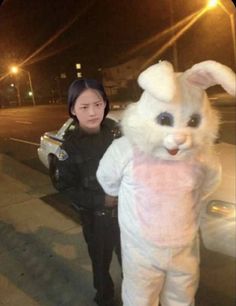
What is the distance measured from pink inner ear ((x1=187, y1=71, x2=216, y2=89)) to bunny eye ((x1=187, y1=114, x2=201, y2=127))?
0.51ft

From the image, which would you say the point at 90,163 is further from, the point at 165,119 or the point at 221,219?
the point at 221,219

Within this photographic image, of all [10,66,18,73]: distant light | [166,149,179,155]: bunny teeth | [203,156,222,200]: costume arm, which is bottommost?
[203,156,222,200]: costume arm

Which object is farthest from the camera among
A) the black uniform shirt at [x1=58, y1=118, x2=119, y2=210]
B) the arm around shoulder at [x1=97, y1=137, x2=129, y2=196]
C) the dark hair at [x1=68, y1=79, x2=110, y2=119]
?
the black uniform shirt at [x1=58, y1=118, x2=119, y2=210]

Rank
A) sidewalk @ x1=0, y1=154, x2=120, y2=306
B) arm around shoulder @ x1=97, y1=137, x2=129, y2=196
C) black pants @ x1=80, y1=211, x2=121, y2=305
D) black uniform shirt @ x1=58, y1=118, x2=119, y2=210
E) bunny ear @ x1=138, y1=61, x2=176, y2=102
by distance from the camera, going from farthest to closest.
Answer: sidewalk @ x1=0, y1=154, x2=120, y2=306 → black pants @ x1=80, y1=211, x2=121, y2=305 → black uniform shirt @ x1=58, y1=118, x2=119, y2=210 → arm around shoulder @ x1=97, y1=137, x2=129, y2=196 → bunny ear @ x1=138, y1=61, x2=176, y2=102

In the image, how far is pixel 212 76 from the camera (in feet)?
5.85

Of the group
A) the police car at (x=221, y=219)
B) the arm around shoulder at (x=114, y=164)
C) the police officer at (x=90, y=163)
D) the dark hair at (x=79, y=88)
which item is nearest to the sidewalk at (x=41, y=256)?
the police officer at (x=90, y=163)

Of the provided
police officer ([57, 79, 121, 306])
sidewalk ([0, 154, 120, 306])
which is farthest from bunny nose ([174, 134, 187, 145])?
sidewalk ([0, 154, 120, 306])

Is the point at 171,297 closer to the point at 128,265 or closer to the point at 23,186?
the point at 128,265

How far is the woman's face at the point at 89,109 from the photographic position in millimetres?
2270

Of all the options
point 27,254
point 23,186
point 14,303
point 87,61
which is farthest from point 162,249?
point 87,61

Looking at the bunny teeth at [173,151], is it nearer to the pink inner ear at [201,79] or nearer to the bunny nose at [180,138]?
the bunny nose at [180,138]

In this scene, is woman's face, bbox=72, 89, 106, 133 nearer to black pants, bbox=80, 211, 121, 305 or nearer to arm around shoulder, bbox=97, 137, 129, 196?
arm around shoulder, bbox=97, 137, 129, 196

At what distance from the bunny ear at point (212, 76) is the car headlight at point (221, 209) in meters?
1.42

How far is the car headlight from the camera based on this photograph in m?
2.98
